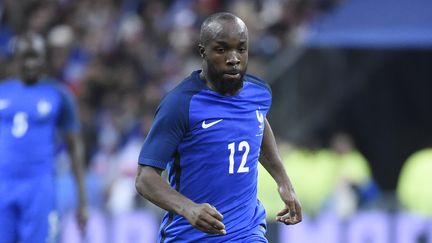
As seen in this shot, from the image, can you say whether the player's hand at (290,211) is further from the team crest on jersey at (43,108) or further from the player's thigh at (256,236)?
the team crest on jersey at (43,108)

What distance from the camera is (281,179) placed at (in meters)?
6.93

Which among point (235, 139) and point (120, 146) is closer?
point (235, 139)

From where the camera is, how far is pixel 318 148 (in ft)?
45.4

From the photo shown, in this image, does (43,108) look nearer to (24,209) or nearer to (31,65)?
(31,65)

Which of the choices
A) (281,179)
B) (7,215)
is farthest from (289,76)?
(281,179)

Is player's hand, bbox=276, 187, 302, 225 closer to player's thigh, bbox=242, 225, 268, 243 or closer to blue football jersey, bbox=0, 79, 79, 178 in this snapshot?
player's thigh, bbox=242, 225, 268, 243

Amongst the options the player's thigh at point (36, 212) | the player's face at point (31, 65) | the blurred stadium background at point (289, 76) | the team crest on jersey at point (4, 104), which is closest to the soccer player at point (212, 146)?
the player's thigh at point (36, 212)

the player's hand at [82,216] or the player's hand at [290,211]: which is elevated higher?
the player's hand at [290,211]

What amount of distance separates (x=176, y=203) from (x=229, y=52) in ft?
2.79

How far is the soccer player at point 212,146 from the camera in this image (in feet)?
20.0

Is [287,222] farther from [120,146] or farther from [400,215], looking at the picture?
[120,146]

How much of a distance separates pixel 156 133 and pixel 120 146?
9.00m

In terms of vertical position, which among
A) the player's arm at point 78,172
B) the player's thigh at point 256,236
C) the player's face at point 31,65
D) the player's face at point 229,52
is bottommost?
the player's arm at point 78,172

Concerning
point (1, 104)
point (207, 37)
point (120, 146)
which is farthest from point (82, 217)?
point (120, 146)
